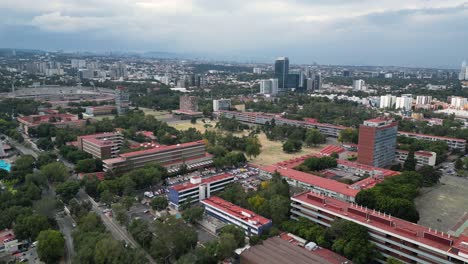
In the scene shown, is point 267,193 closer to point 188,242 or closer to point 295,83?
point 188,242

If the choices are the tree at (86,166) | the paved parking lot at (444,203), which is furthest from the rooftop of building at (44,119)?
the paved parking lot at (444,203)

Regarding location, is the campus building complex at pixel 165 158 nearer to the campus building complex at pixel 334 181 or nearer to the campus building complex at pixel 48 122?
the campus building complex at pixel 334 181

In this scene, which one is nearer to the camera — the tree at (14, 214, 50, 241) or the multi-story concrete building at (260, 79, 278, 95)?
the tree at (14, 214, 50, 241)

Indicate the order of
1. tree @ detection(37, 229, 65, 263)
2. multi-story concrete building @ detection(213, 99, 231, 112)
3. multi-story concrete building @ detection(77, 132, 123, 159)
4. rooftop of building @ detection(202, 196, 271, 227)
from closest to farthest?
tree @ detection(37, 229, 65, 263) < rooftop of building @ detection(202, 196, 271, 227) < multi-story concrete building @ detection(77, 132, 123, 159) < multi-story concrete building @ detection(213, 99, 231, 112)

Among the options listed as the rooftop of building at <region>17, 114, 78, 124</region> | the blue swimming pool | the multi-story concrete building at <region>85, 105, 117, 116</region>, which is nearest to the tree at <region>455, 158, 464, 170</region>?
the blue swimming pool

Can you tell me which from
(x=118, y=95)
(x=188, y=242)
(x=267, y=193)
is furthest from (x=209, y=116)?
(x=188, y=242)

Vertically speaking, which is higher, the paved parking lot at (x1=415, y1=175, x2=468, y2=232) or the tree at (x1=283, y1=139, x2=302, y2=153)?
the tree at (x1=283, y1=139, x2=302, y2=153)

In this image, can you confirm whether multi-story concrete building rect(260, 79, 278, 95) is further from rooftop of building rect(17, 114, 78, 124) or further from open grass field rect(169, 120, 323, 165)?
rooftop of building rect(17, 114, 78, 124)

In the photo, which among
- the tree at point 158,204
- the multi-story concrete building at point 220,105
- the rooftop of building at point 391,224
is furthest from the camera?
the multi-story concrete building at point 220,105
